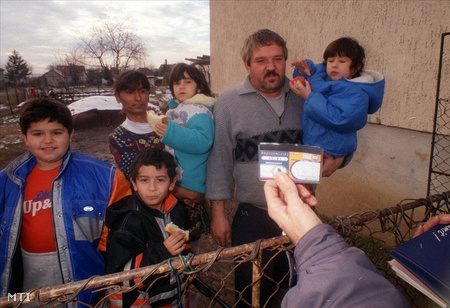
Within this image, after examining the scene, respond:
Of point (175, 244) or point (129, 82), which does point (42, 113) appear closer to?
point (129, 82)

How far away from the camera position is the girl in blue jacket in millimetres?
1766

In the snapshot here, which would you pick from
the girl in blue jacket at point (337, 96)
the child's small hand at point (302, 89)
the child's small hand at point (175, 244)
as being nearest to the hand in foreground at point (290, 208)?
the child's small hand at point (175, 244)

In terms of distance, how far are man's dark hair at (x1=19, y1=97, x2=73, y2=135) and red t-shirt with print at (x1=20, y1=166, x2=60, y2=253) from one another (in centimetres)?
41

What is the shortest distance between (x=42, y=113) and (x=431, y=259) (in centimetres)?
228

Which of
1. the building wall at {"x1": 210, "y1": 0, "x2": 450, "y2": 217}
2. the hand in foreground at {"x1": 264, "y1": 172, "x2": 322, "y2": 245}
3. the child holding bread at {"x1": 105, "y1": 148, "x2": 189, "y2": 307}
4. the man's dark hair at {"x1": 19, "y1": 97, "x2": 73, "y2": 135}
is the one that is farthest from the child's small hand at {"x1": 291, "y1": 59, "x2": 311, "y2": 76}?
the man's dark hair at {"x1": 19, "y1": 97, "x2": 73, "y2": 135}

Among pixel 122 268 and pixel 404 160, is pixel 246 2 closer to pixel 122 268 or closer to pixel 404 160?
→ pixel 404 160

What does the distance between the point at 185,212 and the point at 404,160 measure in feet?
9.05

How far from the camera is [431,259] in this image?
108cm

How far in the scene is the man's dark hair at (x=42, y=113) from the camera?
1772mm

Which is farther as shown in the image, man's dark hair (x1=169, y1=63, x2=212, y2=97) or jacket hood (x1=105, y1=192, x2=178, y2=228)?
man's dark hair (x1=169, y1=63, x2=212, y2=97)

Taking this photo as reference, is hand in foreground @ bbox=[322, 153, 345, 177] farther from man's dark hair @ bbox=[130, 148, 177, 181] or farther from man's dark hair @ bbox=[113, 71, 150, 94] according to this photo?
man's dark hair @ bbox=[113, 71, 150, 94]

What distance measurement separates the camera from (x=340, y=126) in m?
1.76

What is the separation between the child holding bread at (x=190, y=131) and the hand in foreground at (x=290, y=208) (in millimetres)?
918

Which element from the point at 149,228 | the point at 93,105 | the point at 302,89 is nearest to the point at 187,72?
the point at 302,89
